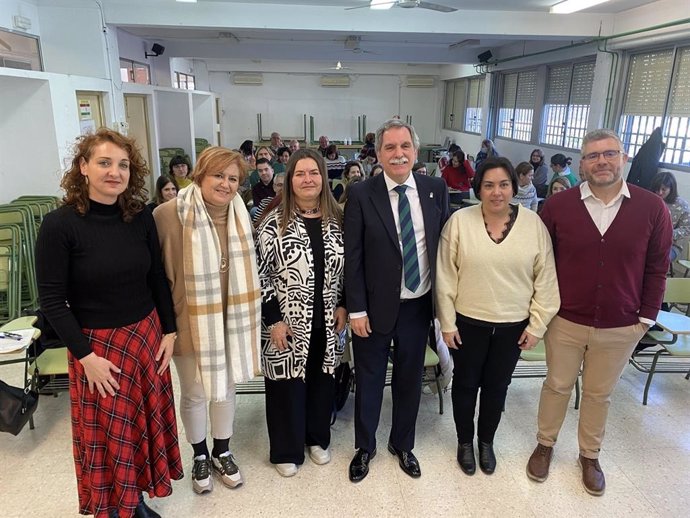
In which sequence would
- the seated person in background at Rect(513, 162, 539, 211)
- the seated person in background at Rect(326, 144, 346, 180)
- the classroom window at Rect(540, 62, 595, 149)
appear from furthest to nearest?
the classroom window at Rect(540, 62, 595, 149)
the seated person in background at Rect(326, 144, 346, 180)
the seated person in background at Rect(513, 162, 539, 211)

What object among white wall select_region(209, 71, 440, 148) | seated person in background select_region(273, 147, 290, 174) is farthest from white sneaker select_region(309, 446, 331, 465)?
white wall select_region(209, 71, 440, 148)

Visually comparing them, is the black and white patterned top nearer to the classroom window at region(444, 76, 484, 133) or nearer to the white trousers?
the white trousers

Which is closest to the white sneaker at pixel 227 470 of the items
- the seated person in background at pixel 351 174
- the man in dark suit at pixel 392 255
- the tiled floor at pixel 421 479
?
the tiled floor at pixel 421 479

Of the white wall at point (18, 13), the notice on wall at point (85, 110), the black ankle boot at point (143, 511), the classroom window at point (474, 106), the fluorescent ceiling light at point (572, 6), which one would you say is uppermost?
the fluorescent ceiling light at point (572, 6)

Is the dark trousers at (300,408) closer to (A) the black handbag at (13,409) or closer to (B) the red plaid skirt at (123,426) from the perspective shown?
(B) the red plaid skirt at (123,426)

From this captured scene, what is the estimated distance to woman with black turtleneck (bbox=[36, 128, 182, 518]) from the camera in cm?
157

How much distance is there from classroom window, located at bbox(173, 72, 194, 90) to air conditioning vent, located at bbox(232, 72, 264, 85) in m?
1.63

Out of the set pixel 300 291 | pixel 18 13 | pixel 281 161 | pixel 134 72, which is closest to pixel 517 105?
pixel 281 161

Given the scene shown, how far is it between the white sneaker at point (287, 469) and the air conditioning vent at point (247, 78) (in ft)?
44.8

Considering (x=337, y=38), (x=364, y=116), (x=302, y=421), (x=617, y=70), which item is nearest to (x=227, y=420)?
(x=302, y=421)

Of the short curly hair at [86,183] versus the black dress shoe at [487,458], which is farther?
the black dress shoe at [487,458]

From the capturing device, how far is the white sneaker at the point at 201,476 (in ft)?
7.10

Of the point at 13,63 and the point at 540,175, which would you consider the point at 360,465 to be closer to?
the point at 13,63

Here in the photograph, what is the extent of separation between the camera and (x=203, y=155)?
1846 mm
